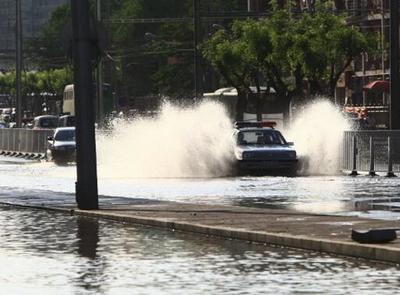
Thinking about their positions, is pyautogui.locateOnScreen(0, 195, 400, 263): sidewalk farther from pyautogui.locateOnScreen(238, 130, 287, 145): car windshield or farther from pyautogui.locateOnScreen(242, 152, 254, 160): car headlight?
pyautogui.locateOnScreen(238, 130, 287, 145): car windshield

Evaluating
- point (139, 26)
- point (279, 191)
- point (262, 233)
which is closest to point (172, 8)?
point (139, 26)

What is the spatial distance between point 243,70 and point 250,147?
36.5m

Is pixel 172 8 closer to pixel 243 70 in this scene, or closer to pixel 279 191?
pixel 243 70

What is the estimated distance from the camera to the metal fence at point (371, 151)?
40.1 meters

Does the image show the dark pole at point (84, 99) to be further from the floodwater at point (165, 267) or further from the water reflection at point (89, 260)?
the floodwater at point (165, 267)

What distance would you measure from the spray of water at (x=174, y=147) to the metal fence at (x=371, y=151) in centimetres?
339

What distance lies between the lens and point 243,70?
257ft

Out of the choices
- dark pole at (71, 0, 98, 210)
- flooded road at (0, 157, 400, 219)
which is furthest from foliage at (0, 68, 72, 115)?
dark pole at (71, 0, 98, 210)

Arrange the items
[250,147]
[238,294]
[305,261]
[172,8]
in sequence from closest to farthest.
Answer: [238,294] → [305,261] → [250,147] → [172,8]

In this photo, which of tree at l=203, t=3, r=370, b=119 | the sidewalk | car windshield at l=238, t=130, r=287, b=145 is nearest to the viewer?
the sidewalk

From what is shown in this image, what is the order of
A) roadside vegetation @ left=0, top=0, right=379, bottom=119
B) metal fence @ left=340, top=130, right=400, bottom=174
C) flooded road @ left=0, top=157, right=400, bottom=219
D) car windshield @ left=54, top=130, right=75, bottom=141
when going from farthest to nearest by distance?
1. roadside vegetation @ left=0, top=0, right=379, bottom=119
2. car windshield @ left=54, top=130, right=75, bottom=141
3. metal fence @ left=340, top=130, right=400, bottom=174
4. flooded road @ left=0, top=157, right=400, bottom=219

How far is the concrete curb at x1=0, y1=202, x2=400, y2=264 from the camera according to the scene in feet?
53.9

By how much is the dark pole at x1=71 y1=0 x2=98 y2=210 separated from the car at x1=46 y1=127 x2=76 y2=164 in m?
29.5

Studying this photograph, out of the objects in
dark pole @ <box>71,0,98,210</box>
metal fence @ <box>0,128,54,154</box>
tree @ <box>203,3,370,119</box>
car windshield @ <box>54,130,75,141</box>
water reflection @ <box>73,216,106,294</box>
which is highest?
tree @ <box>203,3,370,119</box>
